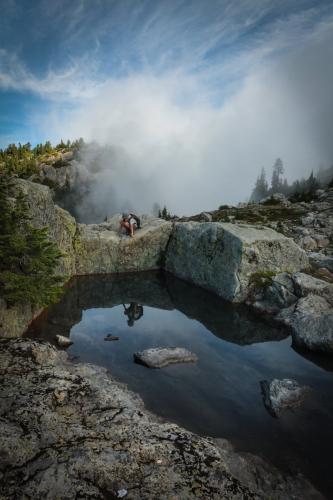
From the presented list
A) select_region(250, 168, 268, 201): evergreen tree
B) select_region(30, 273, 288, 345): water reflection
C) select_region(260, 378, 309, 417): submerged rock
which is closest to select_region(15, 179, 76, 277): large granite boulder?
→ select_region(30, 273, 288, 345): water reflection

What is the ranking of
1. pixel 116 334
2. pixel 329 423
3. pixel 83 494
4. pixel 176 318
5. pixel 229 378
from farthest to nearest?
pixel 176 318
pixel 116 334
pixel 229 378
pixel 329 423
pixel 83 494

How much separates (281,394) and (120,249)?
16.7 metres

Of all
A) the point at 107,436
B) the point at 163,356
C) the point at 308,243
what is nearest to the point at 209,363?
the point at 163,356

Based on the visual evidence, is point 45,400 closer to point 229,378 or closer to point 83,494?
point 83,494

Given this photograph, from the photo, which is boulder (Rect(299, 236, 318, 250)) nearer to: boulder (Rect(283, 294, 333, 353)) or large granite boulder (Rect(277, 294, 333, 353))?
large granite boulder (Rect(277, 294, 333, 353))

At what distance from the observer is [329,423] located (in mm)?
8773

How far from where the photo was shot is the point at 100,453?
5887 mm

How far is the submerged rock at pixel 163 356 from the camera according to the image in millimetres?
11602

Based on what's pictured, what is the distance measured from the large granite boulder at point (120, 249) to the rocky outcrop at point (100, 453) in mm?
15016

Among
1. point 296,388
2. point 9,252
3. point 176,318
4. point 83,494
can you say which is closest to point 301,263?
point 176,318

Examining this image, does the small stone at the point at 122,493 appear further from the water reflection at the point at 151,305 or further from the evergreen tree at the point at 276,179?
the evergreen tree at the point at 276,179

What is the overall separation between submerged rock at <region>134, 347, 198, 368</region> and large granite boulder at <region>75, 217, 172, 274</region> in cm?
1266

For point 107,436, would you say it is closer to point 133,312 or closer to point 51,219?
point 133,312

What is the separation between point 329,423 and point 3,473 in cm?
818
